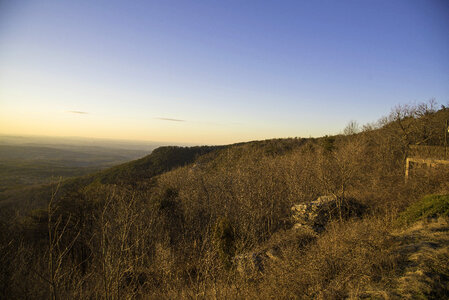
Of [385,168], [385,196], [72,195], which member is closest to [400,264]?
[385,196]

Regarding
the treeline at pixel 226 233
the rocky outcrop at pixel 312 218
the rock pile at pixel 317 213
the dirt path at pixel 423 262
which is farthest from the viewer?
the rock pile at pixel 317 213

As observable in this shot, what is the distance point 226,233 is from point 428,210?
6.63 metres

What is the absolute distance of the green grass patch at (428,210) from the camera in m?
5.36

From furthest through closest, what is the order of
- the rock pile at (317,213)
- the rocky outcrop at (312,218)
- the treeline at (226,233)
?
the rock pile at (317,213), the rocky outcrop at (312,218), the treeline at (226,233)

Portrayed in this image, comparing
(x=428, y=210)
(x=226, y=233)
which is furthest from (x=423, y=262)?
(x=226, y=233)

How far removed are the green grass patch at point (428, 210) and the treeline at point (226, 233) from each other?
0.49 m

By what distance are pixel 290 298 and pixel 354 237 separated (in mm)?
2338

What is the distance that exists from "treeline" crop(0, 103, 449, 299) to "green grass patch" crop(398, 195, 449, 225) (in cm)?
49

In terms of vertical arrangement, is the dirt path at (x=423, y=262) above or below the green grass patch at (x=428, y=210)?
below

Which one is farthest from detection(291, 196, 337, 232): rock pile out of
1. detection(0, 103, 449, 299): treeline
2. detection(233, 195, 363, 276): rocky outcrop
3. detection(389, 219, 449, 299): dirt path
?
detection(389, 219, 449, 299): dirt path

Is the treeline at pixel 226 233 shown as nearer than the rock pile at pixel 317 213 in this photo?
Yes

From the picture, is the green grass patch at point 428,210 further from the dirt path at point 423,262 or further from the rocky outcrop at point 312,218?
the rocky outcrop at point 312,218

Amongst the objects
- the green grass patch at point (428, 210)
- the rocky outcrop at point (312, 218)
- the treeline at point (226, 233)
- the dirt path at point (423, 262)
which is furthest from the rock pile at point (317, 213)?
the dirt path at point (423, 262)

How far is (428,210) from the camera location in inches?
217
